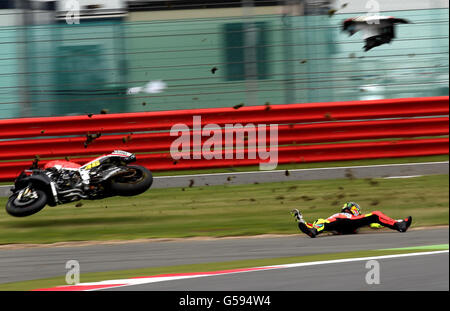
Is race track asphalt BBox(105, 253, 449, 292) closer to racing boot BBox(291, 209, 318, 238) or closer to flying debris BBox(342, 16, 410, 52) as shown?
racing boot BBox(291, 209, 318, 238)

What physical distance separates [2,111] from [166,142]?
2144 millimetres

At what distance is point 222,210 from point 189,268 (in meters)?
2.32

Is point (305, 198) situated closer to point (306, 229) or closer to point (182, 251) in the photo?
point (306, 229)

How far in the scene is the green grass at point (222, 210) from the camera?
20.6 ft

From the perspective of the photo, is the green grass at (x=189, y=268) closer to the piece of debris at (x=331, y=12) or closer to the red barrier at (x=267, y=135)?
the red barrier at (x=267, y=135)

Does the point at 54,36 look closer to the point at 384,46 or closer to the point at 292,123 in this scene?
the point at 292,123

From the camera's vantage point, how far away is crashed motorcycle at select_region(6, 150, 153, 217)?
6.96m

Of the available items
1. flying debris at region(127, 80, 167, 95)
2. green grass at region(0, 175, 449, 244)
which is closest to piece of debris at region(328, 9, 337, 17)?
green grass at region(0, 175, 449, 244)

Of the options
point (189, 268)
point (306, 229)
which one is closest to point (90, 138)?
point (306, 229)
